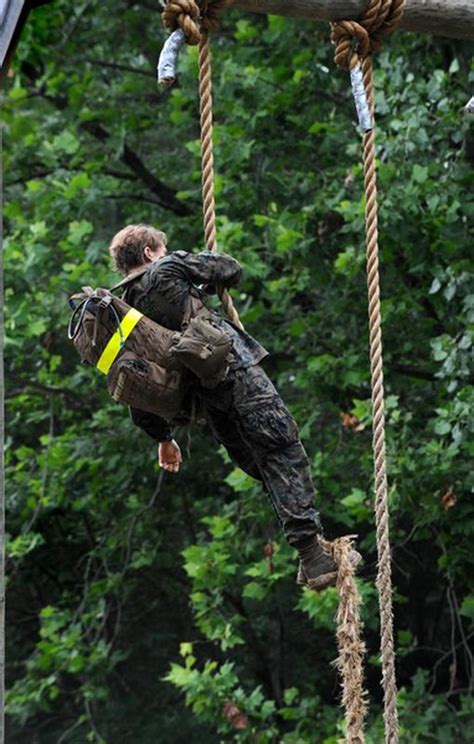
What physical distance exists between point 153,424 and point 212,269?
52 cm

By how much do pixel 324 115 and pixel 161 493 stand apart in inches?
105

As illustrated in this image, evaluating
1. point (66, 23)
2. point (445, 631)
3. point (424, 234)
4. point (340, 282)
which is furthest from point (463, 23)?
point (445, 631)

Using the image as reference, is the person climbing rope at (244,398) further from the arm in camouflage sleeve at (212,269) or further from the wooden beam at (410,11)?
the wooden beam at (410,11)

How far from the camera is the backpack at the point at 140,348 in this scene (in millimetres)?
4082

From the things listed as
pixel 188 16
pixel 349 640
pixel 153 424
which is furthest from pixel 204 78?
pixel 349 640

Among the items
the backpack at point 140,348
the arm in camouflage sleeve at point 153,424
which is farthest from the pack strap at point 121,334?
the arm in camouflage sleeve at point 153,424

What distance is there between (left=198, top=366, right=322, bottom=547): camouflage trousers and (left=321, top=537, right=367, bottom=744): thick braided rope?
0.30ft

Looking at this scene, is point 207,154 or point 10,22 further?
point 207,154

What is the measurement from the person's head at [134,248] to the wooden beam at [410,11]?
0.64 m

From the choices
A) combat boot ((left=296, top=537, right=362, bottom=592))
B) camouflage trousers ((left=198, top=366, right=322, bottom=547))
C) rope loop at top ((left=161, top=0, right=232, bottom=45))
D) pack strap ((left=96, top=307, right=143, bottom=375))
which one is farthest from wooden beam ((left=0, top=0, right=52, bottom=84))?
A: combat boot ((left=296, top=537, right=362, bottom=592))

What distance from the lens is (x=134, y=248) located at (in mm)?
4324

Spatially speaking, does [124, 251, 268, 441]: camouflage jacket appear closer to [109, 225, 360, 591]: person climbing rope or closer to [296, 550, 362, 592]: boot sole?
[109, 225, 360, 591]: person climbing rope

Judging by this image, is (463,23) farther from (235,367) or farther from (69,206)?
(69,206)

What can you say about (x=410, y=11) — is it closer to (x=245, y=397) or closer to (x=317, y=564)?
(x=245, y=397)
